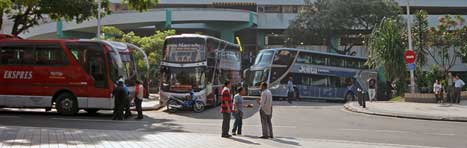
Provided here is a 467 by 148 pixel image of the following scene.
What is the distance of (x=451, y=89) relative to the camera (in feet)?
93.8

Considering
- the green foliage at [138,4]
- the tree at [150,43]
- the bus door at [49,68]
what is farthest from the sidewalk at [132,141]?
the tree at [150,43]

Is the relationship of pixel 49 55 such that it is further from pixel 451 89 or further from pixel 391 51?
pixel 391 51

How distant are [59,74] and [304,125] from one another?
30.5 feet

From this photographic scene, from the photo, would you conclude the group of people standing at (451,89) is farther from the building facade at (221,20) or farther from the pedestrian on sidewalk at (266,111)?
the building facade at (221,20)

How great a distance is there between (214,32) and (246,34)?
4823 mm

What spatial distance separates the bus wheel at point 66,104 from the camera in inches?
823

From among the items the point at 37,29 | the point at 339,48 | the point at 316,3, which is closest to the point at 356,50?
the point at 339,48

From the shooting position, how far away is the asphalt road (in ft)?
48.5

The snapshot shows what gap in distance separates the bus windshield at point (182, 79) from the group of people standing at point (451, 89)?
1204cm

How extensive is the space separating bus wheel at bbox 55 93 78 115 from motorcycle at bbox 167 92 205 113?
4475 mm

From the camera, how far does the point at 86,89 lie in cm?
2080

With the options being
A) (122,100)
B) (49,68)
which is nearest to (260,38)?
(49,68)

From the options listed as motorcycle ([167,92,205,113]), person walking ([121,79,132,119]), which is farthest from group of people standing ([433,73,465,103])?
person walking ([121,79,132,119])

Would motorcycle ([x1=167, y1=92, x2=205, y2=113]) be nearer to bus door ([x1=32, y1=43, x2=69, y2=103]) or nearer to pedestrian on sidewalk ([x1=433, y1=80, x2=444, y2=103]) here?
bus door ([x1=32, y1=43, x2=69, y2=103])
